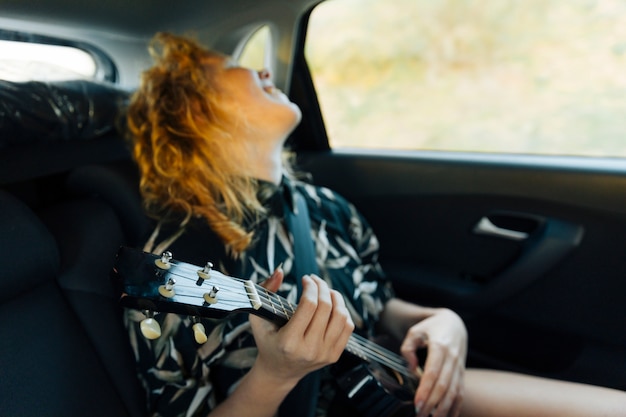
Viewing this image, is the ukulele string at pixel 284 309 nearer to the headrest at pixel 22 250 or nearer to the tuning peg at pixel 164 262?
the tuning peg at pixel 164 262

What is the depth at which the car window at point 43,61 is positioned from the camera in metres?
0.98

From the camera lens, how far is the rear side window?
978mm

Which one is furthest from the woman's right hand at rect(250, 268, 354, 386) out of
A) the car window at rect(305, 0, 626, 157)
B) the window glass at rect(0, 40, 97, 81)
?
the car window at rect(305, 0, 626, 157)

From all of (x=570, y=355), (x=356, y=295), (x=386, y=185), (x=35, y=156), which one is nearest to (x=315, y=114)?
(x=386, y=185)

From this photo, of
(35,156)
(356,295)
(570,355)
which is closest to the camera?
(35,156)

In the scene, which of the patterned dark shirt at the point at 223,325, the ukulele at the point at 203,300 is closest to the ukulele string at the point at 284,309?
the ukulele at the point at 203,300

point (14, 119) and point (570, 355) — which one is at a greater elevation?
point (14, 119)

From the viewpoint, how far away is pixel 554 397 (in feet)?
3.57

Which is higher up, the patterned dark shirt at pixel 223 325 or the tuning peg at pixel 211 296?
the tuning peg at pixel 211 296

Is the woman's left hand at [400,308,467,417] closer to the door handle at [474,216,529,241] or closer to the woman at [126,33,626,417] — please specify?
the woman at [126,33,626,417]

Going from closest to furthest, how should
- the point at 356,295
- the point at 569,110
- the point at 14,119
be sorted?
the point at 14,119
the point at 356,295
the point at 569,110

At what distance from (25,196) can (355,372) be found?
0.75 meters

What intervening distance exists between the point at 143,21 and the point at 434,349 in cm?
98

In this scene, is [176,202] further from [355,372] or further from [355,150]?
[355,150]
